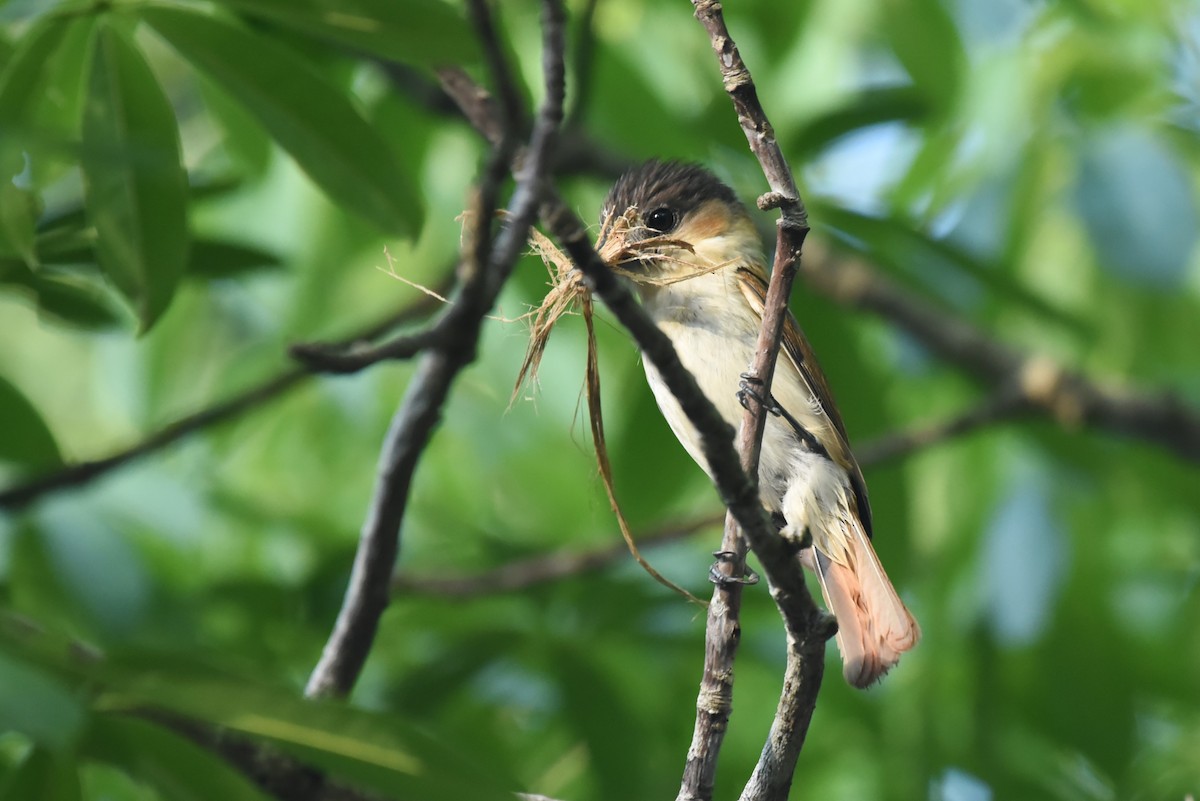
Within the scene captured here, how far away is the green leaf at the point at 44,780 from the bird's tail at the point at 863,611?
45.1 inches

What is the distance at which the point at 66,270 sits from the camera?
2.71 metres

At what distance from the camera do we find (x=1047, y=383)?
436 centimetres

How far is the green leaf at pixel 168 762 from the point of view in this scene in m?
1.59

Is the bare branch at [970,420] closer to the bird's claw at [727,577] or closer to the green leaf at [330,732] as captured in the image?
the bird's claw at [727,577]

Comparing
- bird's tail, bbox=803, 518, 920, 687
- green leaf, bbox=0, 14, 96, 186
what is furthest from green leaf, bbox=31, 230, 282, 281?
bird's tail, bbox=803, 518, 920, 687

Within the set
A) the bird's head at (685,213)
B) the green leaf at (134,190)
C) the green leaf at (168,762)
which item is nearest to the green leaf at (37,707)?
the green leaf at (168,762)

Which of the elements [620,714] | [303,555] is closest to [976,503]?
[620,714]

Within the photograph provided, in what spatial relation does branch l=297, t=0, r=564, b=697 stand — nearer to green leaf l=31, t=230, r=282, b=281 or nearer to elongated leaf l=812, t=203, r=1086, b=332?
green leaf l=31, t=230, r=282, b=281

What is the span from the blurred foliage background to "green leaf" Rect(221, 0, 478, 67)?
209mm

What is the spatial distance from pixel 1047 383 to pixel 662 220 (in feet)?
6.01

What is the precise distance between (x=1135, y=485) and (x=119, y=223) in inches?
142

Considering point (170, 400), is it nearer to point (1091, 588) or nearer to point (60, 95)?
point (60, 95)

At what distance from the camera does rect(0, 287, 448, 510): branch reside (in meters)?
3.13

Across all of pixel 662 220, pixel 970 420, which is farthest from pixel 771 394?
pixel 970 420
